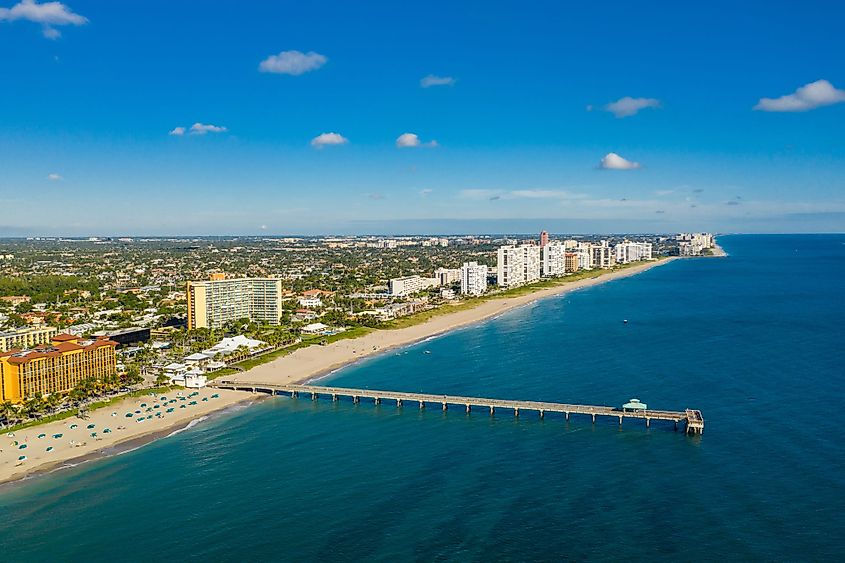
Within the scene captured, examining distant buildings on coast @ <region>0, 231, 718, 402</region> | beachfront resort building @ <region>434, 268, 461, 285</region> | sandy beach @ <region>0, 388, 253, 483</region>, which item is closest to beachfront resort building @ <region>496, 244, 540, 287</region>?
distant buildings on coast @ <region>0, 231, 718, 402</region>

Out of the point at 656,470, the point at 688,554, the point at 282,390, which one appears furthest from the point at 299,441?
the point at 688,554

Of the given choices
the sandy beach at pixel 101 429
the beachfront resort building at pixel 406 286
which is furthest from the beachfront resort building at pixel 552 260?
the sandy beach at pixel 101 429

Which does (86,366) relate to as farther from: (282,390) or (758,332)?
(758,332)

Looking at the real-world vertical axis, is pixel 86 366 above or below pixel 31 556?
above

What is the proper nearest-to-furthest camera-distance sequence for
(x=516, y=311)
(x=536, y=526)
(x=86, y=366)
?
(x=536, y=526), (x=86, y=366), (x=516, y=311)

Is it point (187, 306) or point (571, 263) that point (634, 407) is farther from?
point (571, 263)

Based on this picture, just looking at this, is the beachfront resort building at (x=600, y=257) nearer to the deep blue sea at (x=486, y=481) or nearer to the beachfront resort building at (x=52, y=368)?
the deep blue sea at (x=486, y=481)
